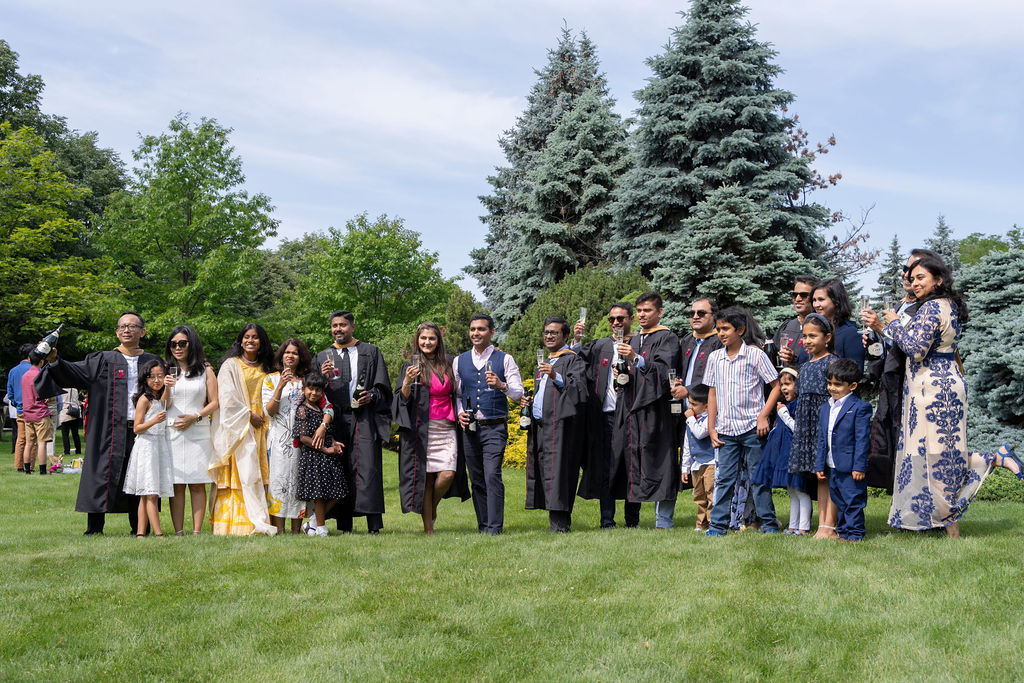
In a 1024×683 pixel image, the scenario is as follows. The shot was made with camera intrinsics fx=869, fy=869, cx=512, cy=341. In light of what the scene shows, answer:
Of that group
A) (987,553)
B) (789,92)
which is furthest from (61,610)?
(789,92)

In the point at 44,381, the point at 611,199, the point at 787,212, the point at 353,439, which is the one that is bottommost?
the point at 353,439

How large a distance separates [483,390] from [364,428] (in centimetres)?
128

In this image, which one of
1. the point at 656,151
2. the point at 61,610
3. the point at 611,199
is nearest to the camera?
the point at 61,610

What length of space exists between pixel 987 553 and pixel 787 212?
13815mm

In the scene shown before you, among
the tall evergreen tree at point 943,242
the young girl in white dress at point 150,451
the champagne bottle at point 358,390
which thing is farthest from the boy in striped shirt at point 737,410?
the tall evergreen tree at point 943,242

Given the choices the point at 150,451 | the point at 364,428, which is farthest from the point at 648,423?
the point at 150,451

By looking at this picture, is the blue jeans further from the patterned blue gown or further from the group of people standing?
the patterned blue gown

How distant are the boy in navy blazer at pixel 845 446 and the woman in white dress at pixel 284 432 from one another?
499 cm

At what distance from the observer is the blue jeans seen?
25.7 feet

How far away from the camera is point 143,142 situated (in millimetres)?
30453

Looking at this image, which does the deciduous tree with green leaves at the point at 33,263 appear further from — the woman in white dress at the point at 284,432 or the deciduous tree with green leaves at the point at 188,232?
the woman in white dress at the point at 284,432

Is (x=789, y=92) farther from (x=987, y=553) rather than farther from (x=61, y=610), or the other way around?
(x=61, y=610)

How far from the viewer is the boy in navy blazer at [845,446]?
7.14m

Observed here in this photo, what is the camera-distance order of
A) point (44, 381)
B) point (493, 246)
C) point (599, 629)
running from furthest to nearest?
point (493, 246)
point (44, 381)
point (599, 629)
